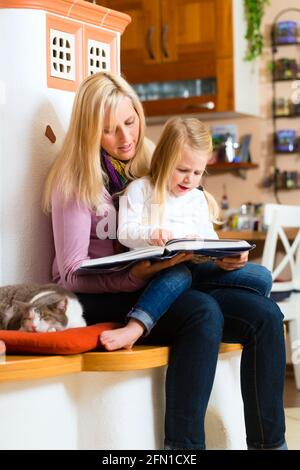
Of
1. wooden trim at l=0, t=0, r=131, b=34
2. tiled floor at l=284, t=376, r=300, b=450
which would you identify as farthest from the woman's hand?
tiled floor at l=284, t=376, r=300, b=450

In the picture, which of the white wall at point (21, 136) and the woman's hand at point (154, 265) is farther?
the white wall at point (21, 136)

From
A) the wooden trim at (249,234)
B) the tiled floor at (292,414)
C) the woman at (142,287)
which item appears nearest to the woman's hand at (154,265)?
the woman at (142,287)

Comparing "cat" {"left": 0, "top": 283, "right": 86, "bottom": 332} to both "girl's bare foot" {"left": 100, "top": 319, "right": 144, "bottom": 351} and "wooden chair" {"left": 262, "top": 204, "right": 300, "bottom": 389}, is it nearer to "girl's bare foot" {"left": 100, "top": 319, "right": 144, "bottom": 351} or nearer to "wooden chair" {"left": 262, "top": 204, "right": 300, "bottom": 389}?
"girl's bare foot" {"left": 100, "top": 319, "right": 144, "bottom": 351}

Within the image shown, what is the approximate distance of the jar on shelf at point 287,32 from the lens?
4762mm

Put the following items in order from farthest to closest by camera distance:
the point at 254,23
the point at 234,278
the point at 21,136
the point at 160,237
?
the point at 254,23 → the point at 21,136 → the point at 234,278 → the point at 160,237

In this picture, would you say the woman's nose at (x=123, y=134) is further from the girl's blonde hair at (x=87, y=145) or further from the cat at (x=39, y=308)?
the cat at (x=39, y=308)

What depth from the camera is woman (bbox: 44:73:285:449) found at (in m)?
1.98

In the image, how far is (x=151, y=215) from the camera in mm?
2174

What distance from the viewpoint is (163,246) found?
201 cm

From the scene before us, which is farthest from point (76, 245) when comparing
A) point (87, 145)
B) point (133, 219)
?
point (87, 145)

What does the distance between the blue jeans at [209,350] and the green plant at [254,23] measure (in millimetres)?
2874

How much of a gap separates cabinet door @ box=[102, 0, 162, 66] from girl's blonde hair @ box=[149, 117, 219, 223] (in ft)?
8.94

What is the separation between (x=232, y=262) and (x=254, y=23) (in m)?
2.91

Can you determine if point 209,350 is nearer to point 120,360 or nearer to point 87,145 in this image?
point 120,360
